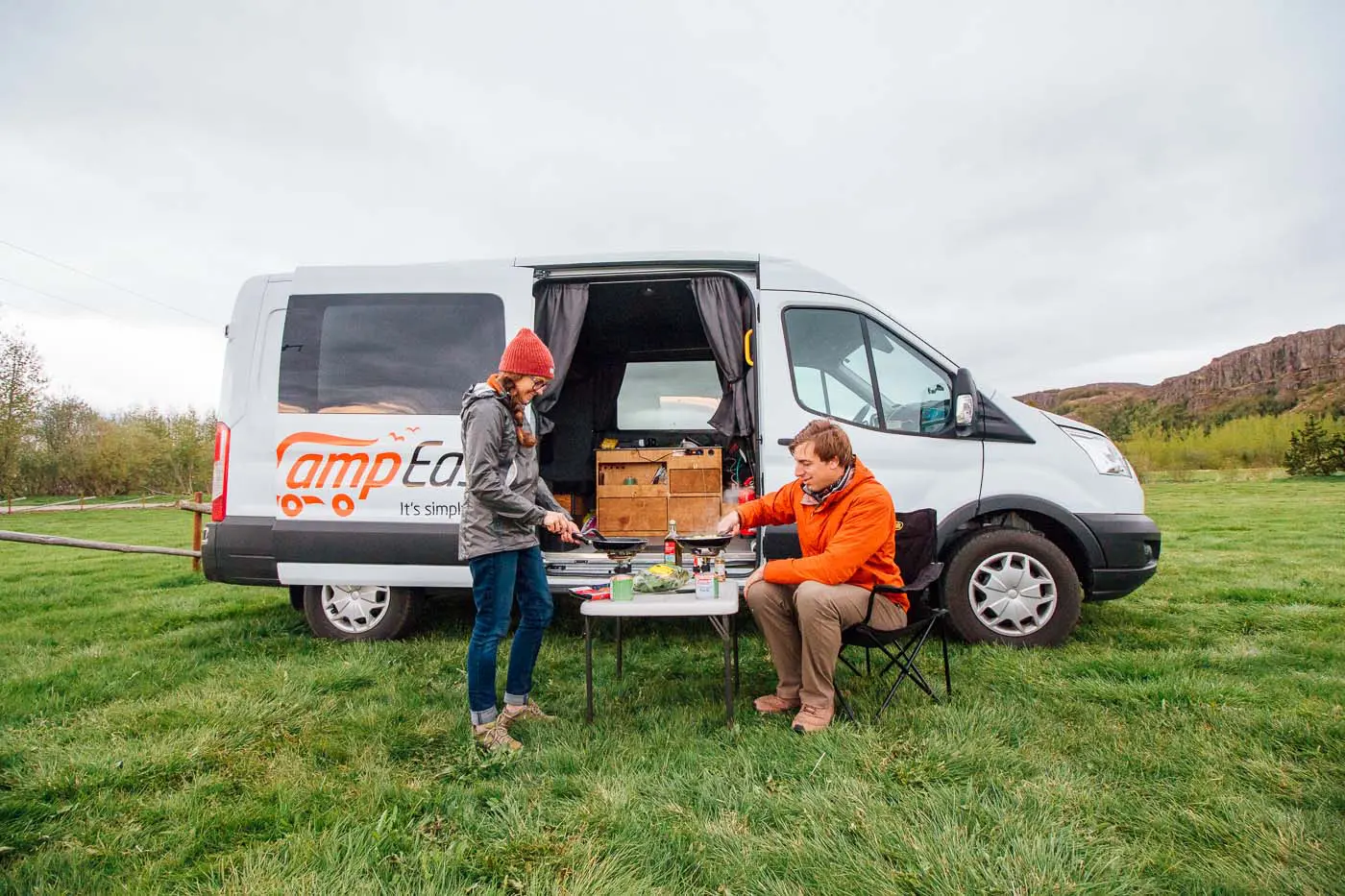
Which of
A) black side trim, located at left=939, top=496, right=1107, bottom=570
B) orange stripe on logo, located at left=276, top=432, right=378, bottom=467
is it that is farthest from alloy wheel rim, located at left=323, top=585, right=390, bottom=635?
black side trim, located at left=939, top=496, right=1107, bottom=570

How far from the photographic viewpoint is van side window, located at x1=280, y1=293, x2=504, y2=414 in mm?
3920

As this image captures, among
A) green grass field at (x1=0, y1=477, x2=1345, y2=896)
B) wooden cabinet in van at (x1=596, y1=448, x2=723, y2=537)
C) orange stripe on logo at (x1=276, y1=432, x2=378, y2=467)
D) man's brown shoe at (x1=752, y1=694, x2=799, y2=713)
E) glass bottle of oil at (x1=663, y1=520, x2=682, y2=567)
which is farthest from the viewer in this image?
wooden cabinet in van at (x1=596, y1=448, x2=723, y2=537)

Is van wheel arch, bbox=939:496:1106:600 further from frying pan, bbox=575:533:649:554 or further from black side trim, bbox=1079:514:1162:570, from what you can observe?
frying pan, bbox=575:533:649:554

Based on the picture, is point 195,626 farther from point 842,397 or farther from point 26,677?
point 842,397

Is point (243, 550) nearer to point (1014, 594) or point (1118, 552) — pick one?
point (1014, 594)

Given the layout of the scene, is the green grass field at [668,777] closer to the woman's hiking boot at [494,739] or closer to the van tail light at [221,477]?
the woman's hiking boot at [494,739]

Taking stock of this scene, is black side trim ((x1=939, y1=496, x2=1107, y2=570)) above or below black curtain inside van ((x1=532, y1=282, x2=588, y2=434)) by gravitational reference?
below

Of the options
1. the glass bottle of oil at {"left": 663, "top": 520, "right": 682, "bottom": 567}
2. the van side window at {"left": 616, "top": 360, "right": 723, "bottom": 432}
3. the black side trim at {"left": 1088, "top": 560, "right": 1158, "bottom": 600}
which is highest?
the van side window at {"left": 616, "top": 360, "right": 723, "bottom": 432}

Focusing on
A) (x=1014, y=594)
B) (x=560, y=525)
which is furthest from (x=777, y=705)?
(x=1014, y=594)

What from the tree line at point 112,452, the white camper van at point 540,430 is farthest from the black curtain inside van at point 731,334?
the tree line at point 112,452

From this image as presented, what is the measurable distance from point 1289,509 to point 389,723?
16062 mm

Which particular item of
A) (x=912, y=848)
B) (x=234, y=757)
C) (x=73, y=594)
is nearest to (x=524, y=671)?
(x=234, y=757)

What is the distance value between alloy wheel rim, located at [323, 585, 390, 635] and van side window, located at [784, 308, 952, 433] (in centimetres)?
281

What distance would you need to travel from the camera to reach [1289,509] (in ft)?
40.9
